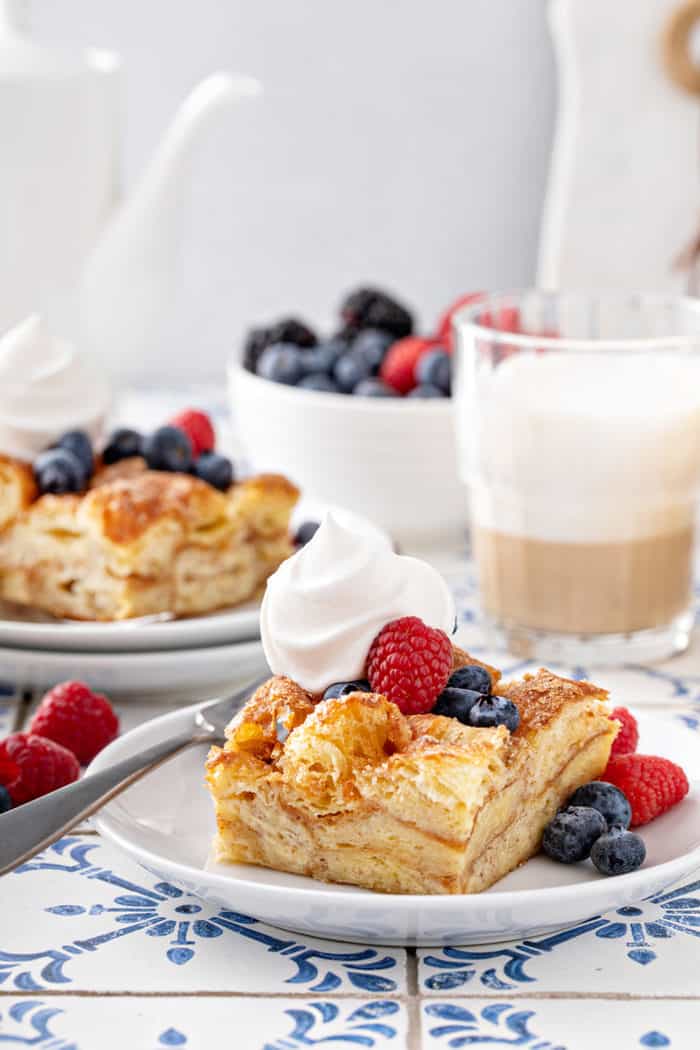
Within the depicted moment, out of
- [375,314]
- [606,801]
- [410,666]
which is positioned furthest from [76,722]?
[375,314]

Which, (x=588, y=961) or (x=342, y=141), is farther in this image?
(x=342, y=141)

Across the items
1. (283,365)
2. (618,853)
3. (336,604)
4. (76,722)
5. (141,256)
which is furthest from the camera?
(141,256)

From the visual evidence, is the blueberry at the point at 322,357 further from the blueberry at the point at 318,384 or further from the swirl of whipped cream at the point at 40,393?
the swirl of whipped cream at the point at 40,393

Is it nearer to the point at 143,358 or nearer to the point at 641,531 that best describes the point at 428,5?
the point at 143,358

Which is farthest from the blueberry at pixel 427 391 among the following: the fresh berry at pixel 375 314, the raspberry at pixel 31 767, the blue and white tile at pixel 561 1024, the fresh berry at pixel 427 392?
the blue and white tile at pixel 561 1024

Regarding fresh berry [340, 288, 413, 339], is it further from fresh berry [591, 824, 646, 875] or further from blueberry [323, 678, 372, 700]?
fresh berry [591, 824, 646, 875]

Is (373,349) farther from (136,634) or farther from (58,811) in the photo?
(58,811)
